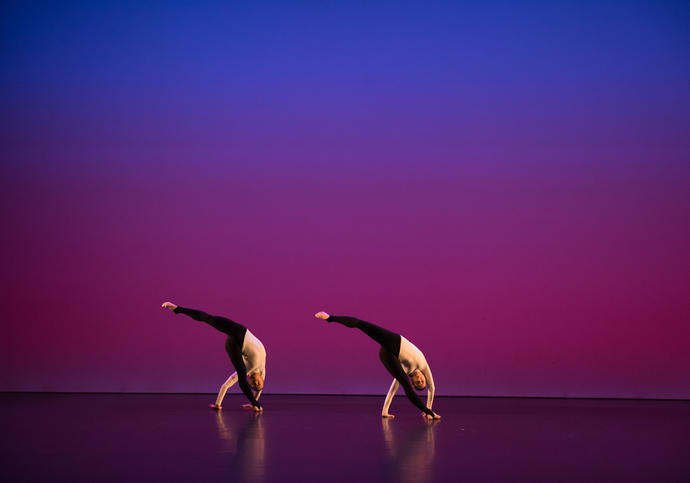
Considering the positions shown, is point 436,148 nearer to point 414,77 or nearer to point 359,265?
point 414,77

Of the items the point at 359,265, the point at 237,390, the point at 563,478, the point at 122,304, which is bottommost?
the point at 237,390

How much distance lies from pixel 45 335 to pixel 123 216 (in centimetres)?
167

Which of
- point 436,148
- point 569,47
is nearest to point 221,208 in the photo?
point 436,148

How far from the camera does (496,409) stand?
558 centimetres

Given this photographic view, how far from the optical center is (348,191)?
7.02m

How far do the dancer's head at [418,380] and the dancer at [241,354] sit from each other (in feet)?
4.52

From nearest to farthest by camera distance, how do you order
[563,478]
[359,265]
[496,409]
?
[563,478] → [496,409] → [359,265]

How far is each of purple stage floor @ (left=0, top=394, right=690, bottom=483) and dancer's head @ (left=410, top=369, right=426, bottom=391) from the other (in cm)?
28

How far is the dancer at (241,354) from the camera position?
5.10m

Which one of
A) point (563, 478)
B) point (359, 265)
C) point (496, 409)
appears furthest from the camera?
point (359, 265)

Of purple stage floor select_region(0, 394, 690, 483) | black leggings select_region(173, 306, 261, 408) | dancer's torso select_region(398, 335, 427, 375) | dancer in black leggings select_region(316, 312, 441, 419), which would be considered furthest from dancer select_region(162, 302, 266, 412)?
dancer's torso select_region(398, 335, 427, 375)

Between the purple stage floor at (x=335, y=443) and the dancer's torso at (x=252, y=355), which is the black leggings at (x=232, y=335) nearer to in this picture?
the dancer's torso at (x=252, y=355)

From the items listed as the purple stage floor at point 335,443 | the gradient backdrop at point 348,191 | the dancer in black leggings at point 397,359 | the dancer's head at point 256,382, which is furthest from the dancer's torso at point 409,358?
the gradient backdrop at point 348,191

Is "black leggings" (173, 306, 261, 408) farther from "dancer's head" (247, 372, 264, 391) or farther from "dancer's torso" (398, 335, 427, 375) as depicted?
"dancer's torso" (398, 335, 427, 375)
